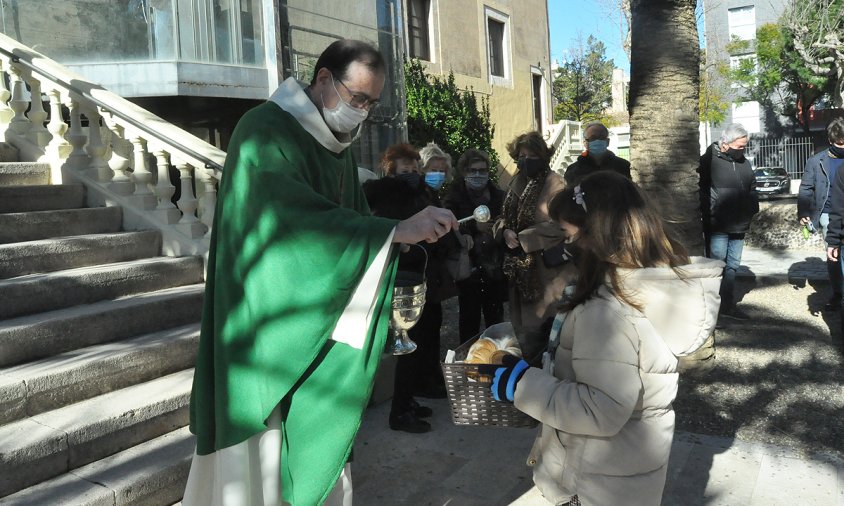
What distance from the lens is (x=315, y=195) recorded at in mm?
2279

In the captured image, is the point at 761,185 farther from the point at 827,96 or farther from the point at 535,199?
the point at 535,199

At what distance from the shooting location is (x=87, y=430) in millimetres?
3500

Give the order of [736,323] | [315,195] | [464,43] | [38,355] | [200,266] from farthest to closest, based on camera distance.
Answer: [464,43] → [736,323] → [200,266] → [38,355] → [315,195]

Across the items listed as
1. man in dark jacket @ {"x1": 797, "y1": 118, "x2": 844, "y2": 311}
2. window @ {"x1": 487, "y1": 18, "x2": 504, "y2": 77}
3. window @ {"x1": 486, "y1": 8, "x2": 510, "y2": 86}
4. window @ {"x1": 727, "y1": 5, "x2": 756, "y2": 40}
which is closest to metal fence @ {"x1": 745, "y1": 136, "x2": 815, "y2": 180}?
window @ {"x1": 727, "y1": 5, "x2": 756, "y2": 40}

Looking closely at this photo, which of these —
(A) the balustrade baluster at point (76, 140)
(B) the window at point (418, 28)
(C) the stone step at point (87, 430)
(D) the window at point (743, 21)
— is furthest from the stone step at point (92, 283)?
(D) the window at point (743, 21)

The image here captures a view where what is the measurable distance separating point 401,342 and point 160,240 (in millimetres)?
3641

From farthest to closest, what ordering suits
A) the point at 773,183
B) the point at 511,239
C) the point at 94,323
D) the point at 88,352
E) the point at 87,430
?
the point at 773,183, the point at 511,239, the point at 94,323, the point at 88,352, the point at 87,430

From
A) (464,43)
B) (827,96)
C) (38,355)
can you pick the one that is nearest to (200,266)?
(38,355)

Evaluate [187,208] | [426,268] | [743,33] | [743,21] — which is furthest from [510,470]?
[743,21]

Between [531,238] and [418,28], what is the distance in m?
14.5

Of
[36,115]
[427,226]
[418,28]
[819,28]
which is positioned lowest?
[427,226]

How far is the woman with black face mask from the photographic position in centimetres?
500

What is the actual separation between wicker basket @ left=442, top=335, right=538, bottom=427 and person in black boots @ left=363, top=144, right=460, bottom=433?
205 centimetres

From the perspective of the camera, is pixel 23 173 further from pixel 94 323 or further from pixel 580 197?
pixel 580 197
